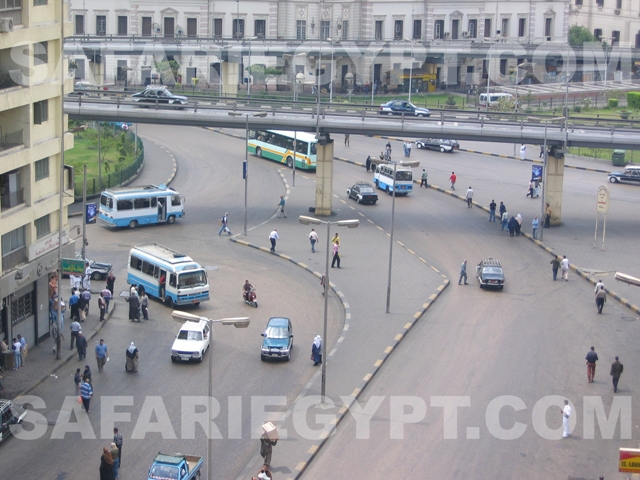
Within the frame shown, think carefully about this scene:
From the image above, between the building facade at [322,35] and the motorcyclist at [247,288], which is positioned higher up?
the building facade at [322,35]

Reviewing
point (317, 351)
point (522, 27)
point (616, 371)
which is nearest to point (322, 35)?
point (522, 27)

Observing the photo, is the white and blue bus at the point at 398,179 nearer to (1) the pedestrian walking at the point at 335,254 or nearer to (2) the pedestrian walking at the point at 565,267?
(1) the pedestrian walking at the point at 335,254

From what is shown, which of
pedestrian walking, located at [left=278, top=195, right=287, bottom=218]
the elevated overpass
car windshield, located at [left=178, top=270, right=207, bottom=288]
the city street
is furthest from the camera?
pedestrian walking, located at [left=278, top=195, right=287, bottom=218]

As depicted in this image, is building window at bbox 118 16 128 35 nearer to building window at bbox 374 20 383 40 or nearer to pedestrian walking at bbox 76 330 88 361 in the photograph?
building window at bbox 374 20 383 40

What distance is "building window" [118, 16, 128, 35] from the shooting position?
11594cm

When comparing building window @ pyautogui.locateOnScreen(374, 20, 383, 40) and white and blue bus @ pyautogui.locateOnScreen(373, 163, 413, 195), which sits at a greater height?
building window @ pyautogui.locateOnScreen(374, 20, 383, 40)

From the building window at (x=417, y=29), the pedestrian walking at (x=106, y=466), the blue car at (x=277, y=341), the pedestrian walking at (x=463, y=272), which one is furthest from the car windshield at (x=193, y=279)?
the building window at (x=417, y=29)

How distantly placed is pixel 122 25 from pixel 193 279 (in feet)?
236

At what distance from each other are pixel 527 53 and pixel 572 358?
7960cm

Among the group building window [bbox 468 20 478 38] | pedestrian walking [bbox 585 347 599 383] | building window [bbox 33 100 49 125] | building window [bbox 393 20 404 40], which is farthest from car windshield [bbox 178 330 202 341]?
building window [bbox 468 20 478 38]

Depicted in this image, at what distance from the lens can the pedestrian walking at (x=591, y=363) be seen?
4212cm

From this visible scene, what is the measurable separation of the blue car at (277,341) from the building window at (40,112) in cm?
1228

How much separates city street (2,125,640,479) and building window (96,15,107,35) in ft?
141

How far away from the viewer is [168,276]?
50000 millimetres
